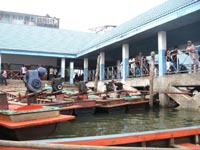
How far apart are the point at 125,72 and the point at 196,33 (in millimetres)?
4562

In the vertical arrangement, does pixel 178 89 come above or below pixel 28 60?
below

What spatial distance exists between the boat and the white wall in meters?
18.0

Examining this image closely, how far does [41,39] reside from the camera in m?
24.4

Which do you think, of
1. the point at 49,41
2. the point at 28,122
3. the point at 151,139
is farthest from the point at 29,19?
the point at 151,139

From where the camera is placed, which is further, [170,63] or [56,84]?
[170,63]

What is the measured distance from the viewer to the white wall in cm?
2323

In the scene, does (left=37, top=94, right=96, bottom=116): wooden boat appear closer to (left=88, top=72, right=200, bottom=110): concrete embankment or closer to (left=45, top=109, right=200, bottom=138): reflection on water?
(left=45, top=109, right=200, bottom=138): reflection on water

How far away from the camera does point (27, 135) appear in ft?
19.0

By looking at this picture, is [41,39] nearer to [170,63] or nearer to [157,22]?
[157,22]

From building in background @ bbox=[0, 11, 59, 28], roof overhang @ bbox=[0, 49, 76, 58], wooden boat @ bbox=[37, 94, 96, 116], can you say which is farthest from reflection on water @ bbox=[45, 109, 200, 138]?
building in background @ bbox=[0, 11, 59, 28]

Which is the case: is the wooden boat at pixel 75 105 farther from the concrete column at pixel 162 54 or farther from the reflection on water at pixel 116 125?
the concrete column at pixel 162 54

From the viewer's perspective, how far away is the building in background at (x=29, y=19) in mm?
41938

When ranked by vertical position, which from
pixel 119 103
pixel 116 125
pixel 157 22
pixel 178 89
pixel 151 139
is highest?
pixel 157 22

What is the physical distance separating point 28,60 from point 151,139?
67.0 feet
